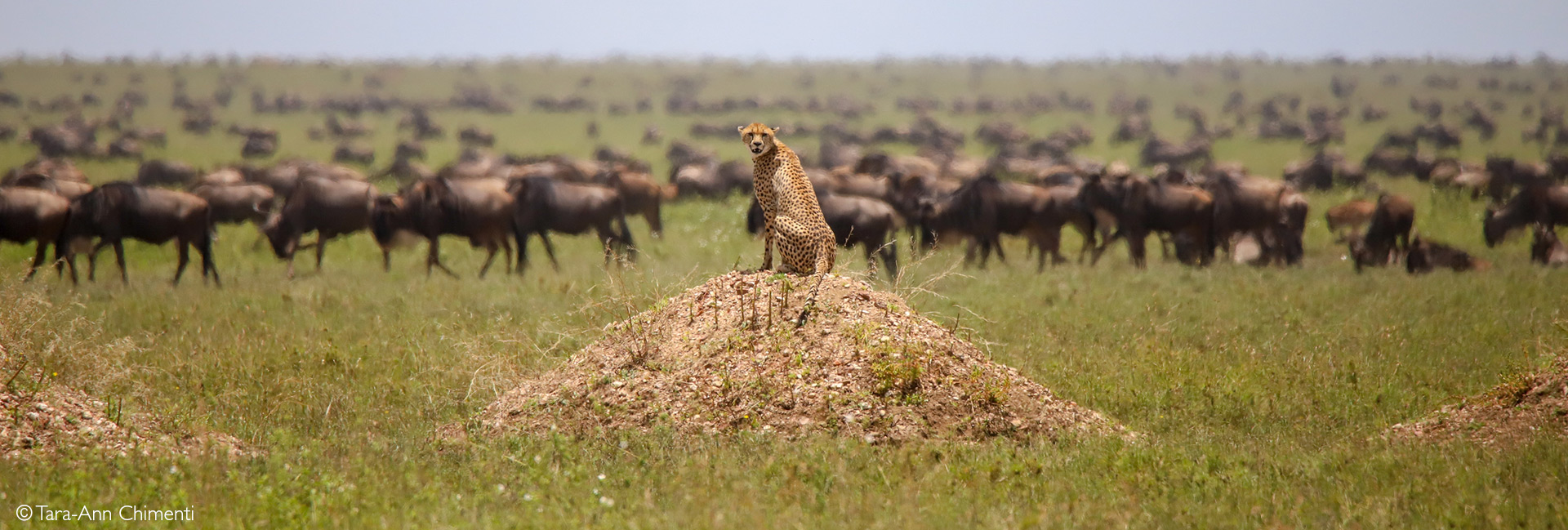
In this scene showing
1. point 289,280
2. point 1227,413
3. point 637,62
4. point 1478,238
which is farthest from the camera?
point 637,62

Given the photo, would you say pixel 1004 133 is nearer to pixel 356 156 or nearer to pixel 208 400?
pixel 356 156

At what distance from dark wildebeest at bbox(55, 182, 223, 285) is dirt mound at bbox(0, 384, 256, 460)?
1028cm

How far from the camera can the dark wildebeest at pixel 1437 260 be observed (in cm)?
2000

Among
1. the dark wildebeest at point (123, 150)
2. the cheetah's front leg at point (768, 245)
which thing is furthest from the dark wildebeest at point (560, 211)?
the dark wildebeest at point (123, 150)

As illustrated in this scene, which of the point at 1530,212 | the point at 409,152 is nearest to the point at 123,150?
the point at 409,152

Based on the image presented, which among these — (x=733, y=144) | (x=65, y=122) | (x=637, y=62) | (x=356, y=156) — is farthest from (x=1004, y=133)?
(x=637, y=62)

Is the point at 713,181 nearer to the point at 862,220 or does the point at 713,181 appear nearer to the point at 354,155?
the point at 862,220

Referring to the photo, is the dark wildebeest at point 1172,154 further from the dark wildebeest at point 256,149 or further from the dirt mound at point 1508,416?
the dirt mound at point 1508,416

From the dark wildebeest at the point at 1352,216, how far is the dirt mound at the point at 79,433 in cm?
2397

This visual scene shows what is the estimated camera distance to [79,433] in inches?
320

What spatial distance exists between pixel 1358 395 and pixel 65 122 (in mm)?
57175

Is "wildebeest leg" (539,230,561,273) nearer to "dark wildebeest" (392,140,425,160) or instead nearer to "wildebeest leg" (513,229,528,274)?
"wildebeest leg" (513,229,528,274)

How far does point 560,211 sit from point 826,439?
1516 cm

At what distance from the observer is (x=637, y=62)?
372 ft
